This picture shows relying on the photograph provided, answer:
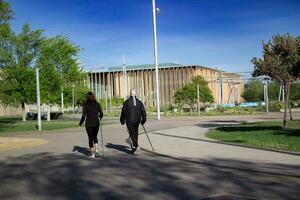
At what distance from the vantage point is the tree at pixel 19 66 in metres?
44.2

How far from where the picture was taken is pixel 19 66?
44281 mm

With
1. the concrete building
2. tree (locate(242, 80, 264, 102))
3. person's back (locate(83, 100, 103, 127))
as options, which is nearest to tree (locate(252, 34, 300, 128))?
person's back (locate(83, 100, 103, 127))

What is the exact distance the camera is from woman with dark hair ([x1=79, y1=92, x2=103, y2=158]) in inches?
540

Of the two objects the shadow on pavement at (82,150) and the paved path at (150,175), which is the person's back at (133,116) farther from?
the shadow on pavement at (82,150)

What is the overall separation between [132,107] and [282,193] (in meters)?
6.92

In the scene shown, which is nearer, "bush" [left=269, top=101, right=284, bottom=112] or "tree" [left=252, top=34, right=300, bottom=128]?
"tree" [left=252, top=34, right=300, bottom=128]

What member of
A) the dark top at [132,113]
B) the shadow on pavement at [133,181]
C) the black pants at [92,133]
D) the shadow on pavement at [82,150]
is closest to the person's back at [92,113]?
the black pants at [92,133]

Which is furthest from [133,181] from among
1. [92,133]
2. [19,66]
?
[19,66]

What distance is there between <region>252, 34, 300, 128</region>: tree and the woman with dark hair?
9252 mm

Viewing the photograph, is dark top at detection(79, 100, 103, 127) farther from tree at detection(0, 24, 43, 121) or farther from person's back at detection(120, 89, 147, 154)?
tree at detection(0, 24, 43, 121)

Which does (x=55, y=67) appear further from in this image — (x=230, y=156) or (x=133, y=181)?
(x=133, y=181)

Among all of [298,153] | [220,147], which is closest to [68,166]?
[220,147]

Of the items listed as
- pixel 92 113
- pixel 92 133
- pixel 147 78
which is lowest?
pixel 92 133

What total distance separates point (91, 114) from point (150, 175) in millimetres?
4601
